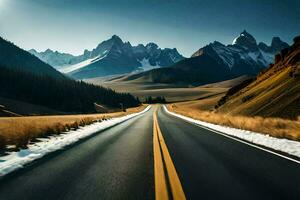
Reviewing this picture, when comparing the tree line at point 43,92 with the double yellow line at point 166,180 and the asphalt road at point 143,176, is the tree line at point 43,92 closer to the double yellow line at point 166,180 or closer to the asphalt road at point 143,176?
the asphalt road at point 143,176

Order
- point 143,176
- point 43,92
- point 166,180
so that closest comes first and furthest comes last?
point 166,180
point 143,176
point 43,92

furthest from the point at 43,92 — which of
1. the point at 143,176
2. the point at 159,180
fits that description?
the point at 159,180

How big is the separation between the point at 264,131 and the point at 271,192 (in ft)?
38.0

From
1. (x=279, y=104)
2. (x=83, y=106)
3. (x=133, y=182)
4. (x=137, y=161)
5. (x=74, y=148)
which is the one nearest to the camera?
(x=133, y=182)

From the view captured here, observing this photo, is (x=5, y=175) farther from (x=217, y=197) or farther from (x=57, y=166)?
(x=217, y=197)

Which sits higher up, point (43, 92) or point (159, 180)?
point (43, 92)

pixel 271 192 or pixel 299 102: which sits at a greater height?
pixel 299 102

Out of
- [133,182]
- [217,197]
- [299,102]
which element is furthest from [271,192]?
[299,102]

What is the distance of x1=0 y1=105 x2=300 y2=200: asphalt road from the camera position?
5395 millimetres

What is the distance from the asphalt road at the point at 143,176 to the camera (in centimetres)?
539

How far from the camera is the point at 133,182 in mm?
6176

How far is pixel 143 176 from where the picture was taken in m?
6.70

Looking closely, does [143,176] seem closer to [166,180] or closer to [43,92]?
[166,180]

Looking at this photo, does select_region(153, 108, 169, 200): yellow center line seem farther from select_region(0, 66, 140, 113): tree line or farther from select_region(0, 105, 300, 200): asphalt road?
select_region(0, 66, 140, 113): tree line
